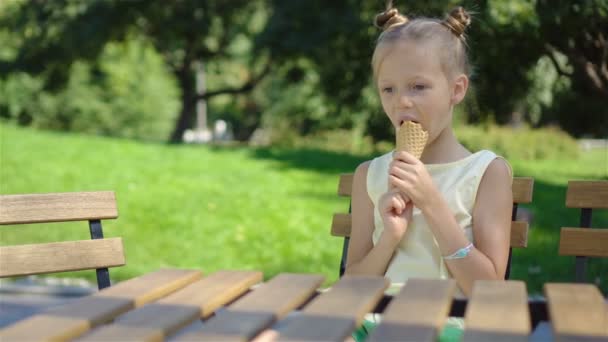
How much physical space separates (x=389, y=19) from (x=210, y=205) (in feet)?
20.5

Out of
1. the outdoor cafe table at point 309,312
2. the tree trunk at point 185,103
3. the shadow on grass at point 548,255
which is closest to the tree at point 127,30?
the tree trunk at point 185,103

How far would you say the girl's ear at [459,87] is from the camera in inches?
96.6

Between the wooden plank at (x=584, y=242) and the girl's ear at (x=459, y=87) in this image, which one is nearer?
the girl's ear at (x=459, y=87)

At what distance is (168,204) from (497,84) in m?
4.24

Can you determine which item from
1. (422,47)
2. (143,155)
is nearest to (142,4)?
(143,155)

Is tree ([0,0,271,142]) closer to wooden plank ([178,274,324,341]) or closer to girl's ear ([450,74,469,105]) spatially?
girl's ear ([450,74,469,105])

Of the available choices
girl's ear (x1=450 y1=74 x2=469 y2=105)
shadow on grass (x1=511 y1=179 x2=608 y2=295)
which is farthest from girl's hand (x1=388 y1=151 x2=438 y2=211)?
shadow on grass (x1=511 y1=179 x2=608 y2=295)

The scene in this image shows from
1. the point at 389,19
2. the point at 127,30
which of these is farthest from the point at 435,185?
the point at 127,30

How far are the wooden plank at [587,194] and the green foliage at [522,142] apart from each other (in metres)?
18.5

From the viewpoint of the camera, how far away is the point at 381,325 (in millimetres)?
1431

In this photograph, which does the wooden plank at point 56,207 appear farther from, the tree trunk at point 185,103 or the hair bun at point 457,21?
the tree trunk at point 185,103

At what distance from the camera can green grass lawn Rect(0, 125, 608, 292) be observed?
275 inches

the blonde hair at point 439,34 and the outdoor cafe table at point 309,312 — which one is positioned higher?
the blonde hair at point 439,34

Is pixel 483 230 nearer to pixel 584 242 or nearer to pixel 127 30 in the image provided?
pixel 584 242
